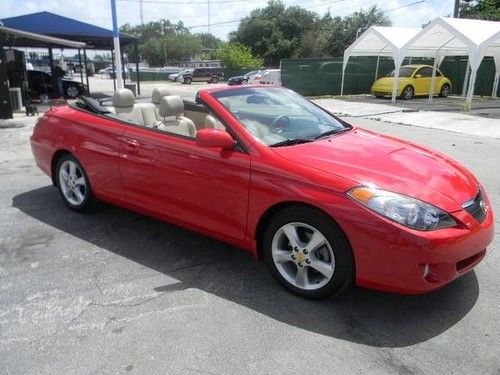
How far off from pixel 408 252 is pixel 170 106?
2.70 metres

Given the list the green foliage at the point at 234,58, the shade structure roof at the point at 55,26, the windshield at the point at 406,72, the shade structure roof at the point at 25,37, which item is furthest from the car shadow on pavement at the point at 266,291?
the green foliage at the point at 234,58

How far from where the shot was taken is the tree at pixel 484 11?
3428 centimetres

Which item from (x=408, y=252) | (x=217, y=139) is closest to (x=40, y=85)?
(x=217, y=139)

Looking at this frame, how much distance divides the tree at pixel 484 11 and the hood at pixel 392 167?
1390 inches

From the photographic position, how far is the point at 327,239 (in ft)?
10.1

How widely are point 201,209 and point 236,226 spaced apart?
358 mm

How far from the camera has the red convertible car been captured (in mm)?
2885

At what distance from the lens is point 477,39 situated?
1614 centimetres

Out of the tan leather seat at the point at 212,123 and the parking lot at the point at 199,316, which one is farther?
the tan leather seat at the point at 212,123

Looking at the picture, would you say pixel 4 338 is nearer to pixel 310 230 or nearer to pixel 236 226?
pixel 236 226

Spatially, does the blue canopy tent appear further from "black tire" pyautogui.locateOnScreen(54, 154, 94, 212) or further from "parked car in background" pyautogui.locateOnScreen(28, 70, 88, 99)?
"black tire" pyautogui.locateOnScreen(54, 154, 94, 212)

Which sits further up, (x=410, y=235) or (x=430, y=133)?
(x=410, y=235)

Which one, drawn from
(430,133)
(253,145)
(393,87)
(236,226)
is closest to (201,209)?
(236,226)

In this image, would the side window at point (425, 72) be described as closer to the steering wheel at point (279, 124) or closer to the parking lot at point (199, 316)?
the parking lot at point (199, 316)
